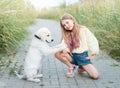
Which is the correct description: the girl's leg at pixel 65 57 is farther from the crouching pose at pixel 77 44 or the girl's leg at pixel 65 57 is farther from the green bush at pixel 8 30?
the green bush at pixel 8 30

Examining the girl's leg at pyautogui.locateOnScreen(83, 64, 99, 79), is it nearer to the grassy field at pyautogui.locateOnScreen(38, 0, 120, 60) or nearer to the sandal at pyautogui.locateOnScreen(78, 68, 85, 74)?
the sandal at pyautogui.locateOnScreen(78, 68, 85, 74)

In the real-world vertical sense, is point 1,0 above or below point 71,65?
above

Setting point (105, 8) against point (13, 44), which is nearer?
point (13, 44)

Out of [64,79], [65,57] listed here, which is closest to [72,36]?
[65,57]

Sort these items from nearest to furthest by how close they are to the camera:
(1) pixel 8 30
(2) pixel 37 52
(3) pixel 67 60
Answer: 1. (2) pixel 37 52
2. (3) pixel 67 60
3. (1) pixel 8 30

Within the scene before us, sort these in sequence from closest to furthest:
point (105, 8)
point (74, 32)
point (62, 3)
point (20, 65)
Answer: point (74, 32)
point (20, 65)
point (105, 8)
point (62, 3)

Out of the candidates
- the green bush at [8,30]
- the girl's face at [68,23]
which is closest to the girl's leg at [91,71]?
the girl's face at [68,23]

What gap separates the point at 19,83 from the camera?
705 cm

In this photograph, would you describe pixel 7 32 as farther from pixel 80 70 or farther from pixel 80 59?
pixel 80 59

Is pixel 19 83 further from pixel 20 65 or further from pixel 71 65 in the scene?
pixel 20 65

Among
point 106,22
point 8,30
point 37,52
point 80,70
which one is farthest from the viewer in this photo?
point 106,22

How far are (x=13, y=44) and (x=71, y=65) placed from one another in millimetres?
3399

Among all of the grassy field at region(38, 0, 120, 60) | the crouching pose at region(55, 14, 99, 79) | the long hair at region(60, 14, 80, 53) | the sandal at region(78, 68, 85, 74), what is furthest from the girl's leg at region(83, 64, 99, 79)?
the grassy field at region(38, 0, 120, 60)

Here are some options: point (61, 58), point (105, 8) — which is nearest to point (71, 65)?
point (61, 58)
